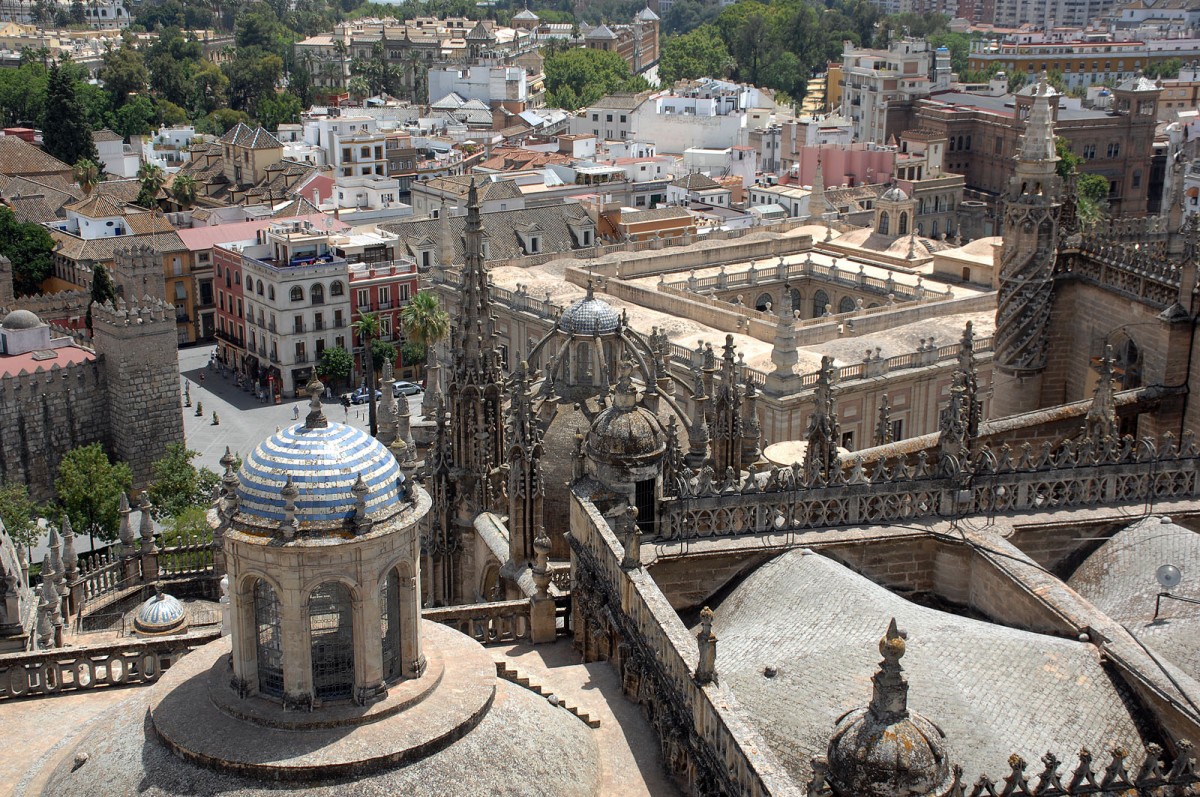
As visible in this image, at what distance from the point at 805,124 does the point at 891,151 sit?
13.6m

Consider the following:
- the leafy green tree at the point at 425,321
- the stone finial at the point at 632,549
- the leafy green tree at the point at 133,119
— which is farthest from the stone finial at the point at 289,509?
the leafy green tree at the point at 133,119

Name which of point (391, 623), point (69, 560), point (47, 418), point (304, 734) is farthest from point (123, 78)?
point (304, 734)

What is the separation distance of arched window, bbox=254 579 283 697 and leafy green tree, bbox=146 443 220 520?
44.3 metres

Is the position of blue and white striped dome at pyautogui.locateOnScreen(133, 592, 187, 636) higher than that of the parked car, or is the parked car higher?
blue and white striped dome at pyautogui.locateOnScreen(133, 592, 187, 636)

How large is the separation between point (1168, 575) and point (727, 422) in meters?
12.0

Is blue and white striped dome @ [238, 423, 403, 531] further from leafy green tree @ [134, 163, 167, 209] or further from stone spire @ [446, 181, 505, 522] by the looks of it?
leafy green tree @ [134, 163, 167, 209]

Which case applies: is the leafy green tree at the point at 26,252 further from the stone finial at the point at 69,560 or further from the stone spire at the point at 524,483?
the stone spire at the point at 524,483

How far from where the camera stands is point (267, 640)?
561 inches

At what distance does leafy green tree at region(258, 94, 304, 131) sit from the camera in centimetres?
17225

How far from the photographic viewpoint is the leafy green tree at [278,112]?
172m

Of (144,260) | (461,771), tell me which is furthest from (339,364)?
(461,771)

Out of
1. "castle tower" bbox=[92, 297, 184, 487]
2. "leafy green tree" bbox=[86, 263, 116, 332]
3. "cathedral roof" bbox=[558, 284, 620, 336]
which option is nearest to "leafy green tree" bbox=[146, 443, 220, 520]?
"castle tower" bbox=[92, 297, 184, 487]

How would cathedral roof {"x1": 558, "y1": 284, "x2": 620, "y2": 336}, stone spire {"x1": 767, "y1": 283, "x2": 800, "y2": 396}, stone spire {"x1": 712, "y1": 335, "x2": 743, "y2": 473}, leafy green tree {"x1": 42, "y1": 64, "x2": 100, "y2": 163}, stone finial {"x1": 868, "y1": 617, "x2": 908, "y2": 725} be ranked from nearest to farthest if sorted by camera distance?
stone finial {"x1": 868, "y1": 617, "x2": 908, "y2": 725} < stone spire {"x1": 712, "y1": 335, "x2": 743, "y2": 473} < cathedral roof {"x1": 558, "y1": 284, "x2": 620, "y2": 336} < stone spire {"x1": 767, "y1": 283, "x2": 800, "y2": 396} < leafy green tree {"x1": 42, "y1": 64, "x2": 100, "y2": 163}

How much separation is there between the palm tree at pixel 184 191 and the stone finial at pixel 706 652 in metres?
114
